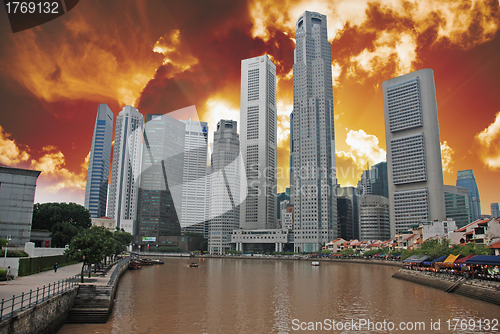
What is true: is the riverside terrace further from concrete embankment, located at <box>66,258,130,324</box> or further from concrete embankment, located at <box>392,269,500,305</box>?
concrete embankment, located at <box>66,258,130,324</box>

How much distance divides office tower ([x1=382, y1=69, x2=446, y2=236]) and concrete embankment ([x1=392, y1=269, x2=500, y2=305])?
122 metres

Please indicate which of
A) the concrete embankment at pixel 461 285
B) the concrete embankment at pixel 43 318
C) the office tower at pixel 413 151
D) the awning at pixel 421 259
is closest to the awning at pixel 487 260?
the concrete embankment at pixel 461 285

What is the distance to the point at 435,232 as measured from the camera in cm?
11088

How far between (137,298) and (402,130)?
176918mm

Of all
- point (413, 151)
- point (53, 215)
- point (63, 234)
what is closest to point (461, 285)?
point (63, 234)

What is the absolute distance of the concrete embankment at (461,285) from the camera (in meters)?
41.2

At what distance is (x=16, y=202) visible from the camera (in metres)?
61.3

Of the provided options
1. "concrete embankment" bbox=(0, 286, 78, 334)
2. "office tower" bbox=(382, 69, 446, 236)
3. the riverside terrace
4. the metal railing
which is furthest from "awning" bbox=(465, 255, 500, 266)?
"office tower" bbox=(382, 69, 446, 236)

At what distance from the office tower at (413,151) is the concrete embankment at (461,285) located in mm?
122076

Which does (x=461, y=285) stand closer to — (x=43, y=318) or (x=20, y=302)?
(x=43, y=318)

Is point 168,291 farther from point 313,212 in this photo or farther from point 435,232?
point 313,212

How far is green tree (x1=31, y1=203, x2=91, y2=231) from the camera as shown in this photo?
9044cm

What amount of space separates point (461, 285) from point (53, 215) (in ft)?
287

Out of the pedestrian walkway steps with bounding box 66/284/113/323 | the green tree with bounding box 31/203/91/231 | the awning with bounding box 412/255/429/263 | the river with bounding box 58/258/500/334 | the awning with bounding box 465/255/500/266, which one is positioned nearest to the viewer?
the river with bounding box 58/258/500/334
